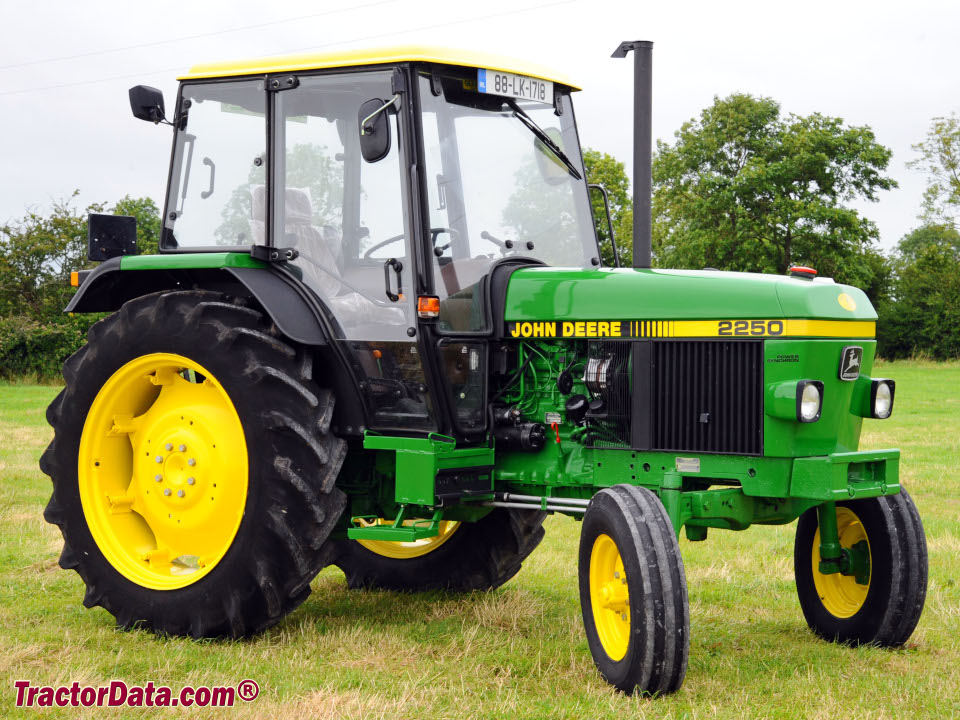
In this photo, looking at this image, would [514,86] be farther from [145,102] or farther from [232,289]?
[145,102]

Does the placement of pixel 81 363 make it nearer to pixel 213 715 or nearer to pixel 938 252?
pixel 213 715

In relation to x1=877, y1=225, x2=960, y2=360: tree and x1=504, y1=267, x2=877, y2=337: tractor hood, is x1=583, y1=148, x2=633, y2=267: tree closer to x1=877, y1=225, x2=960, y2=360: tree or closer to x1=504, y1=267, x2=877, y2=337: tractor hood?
x1=877, y1=225, x2=960, y2=360: tree

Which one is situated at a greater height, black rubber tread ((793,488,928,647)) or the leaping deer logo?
the leaping deer logo

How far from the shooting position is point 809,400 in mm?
4684

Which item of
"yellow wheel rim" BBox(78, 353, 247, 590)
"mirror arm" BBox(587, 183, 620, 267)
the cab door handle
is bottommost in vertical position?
"yellow wheel rim" BBox(78, 353, 247, 590)

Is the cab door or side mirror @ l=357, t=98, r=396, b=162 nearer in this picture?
side mirror @ l=357, t=98, r=396, b=162

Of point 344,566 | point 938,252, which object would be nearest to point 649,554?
point 344,566

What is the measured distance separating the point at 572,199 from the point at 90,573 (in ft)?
10.3

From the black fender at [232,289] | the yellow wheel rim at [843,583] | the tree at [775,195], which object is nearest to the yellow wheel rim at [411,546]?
the black fender at [232,289]

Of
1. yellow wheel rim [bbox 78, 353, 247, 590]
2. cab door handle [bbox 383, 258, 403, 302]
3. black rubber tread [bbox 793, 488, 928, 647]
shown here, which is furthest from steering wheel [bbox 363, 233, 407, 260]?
black rubber tread [bbox 793, 488, 928, 647]

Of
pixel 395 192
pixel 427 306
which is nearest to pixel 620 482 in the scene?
pixel 427 306

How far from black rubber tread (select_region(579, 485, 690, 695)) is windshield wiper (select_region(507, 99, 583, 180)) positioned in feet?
7.15

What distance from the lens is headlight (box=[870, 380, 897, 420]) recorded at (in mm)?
4988

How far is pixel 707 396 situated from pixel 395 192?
68.4 inches
